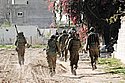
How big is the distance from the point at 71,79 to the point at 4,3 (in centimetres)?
6457

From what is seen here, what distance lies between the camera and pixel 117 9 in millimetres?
34438

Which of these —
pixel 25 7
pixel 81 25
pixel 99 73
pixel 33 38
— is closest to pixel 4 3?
pixel 25 7

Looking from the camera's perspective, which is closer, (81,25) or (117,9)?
(117,9)

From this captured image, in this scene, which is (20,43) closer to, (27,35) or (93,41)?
(93,41)

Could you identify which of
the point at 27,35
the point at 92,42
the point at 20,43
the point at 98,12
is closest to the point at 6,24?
the point at 27,35

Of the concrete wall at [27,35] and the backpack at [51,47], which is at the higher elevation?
the backpack at [51,47]

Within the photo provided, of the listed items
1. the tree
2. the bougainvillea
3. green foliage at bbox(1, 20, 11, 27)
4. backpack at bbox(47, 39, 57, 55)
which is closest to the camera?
backpack at bbox(47, 39, 57, 55)

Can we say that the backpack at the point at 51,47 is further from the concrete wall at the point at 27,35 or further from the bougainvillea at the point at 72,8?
the concrete wall at the point at 27,35

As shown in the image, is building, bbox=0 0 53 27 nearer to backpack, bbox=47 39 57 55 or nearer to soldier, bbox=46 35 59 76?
soldier, bbox=46 35 59 76

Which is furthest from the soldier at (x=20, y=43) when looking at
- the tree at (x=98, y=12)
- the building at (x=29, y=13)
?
the building at (x=29, y=13)

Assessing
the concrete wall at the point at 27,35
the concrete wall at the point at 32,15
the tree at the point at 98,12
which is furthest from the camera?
the concrete wall at the point at 32,15

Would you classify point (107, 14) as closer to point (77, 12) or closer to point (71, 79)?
point (77, 12)

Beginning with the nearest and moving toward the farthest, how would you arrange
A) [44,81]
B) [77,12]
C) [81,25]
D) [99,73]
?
[44,81] < [99,73] < [77,12] < [81,25]

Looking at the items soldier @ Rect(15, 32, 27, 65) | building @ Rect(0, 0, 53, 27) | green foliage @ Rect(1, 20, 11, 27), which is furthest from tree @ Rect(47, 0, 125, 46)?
building @ Rect(0, 0, 53, 27)
